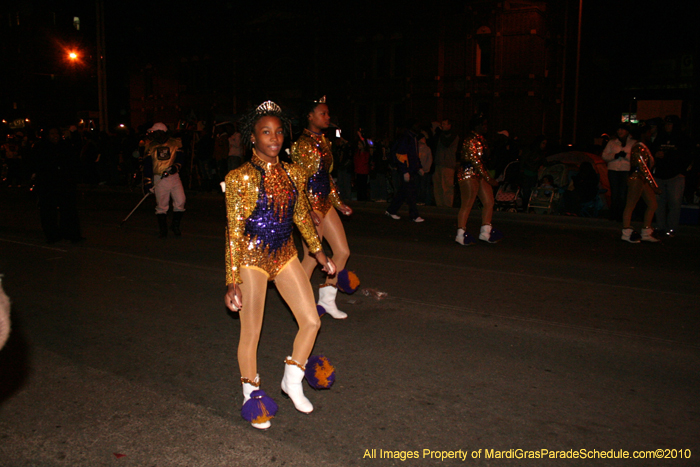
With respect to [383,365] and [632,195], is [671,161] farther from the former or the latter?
[383,365]

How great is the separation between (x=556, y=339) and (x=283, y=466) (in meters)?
2.98

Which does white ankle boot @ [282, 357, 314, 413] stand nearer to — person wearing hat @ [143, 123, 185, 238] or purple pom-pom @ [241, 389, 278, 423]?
purple pom-pom @ [241, 389, 278, 423]

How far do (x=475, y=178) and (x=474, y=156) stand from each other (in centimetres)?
36

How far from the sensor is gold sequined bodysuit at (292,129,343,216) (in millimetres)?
5570

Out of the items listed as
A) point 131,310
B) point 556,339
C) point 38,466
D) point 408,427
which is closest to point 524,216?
point 556,339

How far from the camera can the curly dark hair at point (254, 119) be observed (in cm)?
372

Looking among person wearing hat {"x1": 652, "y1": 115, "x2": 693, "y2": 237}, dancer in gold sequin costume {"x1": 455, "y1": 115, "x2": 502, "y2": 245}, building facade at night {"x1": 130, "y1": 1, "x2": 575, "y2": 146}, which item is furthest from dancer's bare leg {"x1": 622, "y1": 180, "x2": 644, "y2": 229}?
building facade at night {"x1": 130, "y1": 1, "x2": 575, "y2": 146}

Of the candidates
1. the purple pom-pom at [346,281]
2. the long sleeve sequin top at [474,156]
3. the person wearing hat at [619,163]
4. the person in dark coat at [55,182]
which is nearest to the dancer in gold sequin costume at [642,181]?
the person wearing hat at [619,163]

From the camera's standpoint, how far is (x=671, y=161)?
10305 millimetres

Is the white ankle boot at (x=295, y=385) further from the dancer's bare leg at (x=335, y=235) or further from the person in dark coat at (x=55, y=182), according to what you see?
the person in dark coat at (x=55, y=182)

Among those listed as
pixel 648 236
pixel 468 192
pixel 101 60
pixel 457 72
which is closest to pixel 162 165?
pixel 468 192

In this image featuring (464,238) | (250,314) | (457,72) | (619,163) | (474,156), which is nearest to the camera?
(250,314)

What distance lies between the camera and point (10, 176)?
22281 millimetres

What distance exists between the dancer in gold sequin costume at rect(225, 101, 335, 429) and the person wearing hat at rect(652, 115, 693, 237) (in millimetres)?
8624
